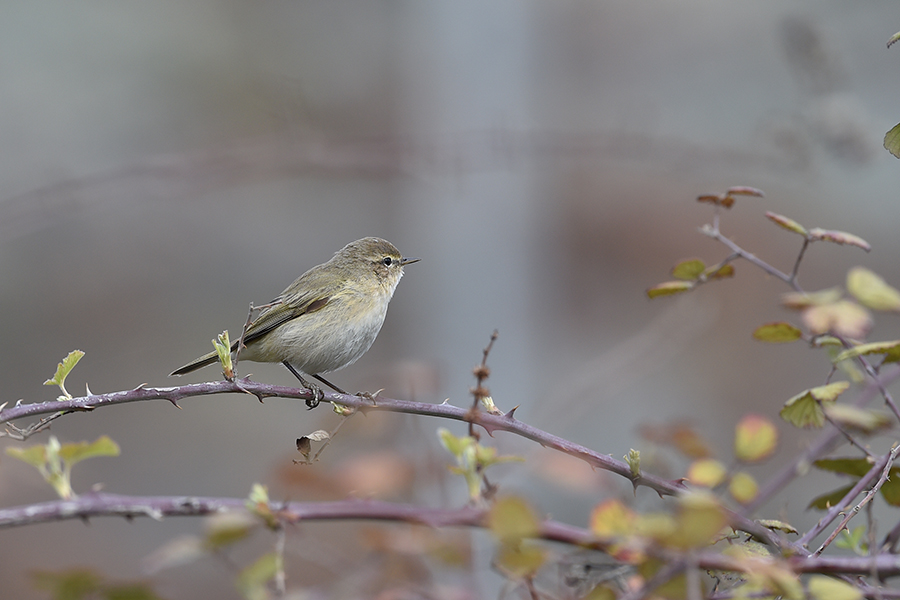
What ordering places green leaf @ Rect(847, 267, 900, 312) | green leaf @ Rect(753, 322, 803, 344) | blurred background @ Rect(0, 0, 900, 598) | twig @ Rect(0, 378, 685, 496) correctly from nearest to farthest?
green leaf @ Rect(847, 267, 900, 312), twig @ Rect(0, 378, 685, 496), green leaf @ Rect(753, 322, 803, 344), blurred background @ Rect(0, 0, 900, 598)

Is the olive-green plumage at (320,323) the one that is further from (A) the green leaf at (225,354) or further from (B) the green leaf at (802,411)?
(B) the green leaf at (802,411)

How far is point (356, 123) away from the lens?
7.33m

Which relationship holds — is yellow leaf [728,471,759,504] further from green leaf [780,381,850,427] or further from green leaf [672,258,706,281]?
green leaf [672,258,706,281]

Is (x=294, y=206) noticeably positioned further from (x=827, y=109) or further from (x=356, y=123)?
(x=827, y=109)

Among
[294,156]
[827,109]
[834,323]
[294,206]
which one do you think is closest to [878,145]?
[827,109]

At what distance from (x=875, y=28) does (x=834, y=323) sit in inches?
242

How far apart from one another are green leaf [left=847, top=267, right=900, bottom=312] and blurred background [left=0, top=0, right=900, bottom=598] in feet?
11.2

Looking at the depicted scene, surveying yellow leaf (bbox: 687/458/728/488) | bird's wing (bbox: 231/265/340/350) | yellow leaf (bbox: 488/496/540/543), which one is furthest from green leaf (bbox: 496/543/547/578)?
bird's wing (bbox: 231/265/340/350)

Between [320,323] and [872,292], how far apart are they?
79.9 inches

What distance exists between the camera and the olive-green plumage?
2602mm

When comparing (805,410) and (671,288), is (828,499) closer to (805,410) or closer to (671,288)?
(805,410)

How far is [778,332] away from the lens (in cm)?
110

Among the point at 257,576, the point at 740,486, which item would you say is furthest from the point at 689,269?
the point at 257,576

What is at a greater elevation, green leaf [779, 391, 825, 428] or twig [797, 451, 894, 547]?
green leaf [779, 391, 825, 428]
